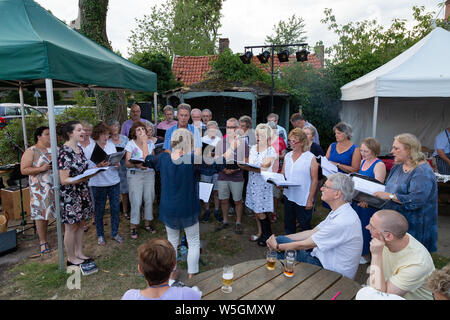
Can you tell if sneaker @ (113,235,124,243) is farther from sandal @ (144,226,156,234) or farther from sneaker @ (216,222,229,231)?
sneaker @ (216,222,229,231)

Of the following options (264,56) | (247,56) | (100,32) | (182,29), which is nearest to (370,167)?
(100,32)

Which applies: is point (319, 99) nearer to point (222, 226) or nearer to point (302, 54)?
point (302, 54)

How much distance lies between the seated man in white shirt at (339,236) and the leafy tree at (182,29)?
27.9 metres

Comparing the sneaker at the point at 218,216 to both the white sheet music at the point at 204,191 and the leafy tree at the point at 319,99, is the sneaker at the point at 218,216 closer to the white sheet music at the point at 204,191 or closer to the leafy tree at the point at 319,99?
the white sheet music at the point at 204,191

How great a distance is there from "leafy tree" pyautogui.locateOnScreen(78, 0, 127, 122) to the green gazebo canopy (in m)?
2.80

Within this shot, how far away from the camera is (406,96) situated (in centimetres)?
530

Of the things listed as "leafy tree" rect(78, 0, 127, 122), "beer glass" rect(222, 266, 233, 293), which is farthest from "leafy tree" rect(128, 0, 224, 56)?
"beer glass" rect(222, 266, 233, 293)

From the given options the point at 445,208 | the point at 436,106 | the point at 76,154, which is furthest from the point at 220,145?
the point at 436,106

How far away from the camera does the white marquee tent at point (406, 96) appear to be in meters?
5.14

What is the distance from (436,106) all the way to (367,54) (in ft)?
9.82

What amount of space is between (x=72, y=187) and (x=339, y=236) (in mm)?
2936

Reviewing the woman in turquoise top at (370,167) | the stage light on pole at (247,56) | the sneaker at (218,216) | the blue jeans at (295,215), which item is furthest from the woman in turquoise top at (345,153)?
the stage light on pole at (247,56)

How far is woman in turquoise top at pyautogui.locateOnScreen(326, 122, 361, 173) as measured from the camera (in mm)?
3881
